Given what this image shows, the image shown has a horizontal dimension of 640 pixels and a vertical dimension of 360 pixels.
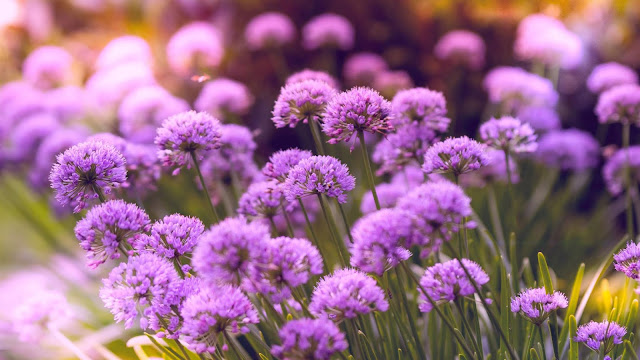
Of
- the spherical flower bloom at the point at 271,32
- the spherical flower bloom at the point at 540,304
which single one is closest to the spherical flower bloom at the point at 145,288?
the spherical flower bloom at the point at 540,304

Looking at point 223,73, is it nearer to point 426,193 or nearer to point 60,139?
point 60,139

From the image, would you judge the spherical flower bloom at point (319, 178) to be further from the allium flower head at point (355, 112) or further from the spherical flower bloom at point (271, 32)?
the spherical flower bloom at point (271, 32)

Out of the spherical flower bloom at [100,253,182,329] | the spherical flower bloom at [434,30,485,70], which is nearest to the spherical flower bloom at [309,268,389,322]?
the spherical flower bloom at [100,253,182,329]

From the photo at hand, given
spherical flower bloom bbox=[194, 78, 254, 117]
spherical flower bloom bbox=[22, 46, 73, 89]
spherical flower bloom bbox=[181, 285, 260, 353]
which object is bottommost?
spherical flower bloom bbox=[181, 285, 260, 353]

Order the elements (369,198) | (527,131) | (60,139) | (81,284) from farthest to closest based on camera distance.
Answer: (81,284)
(60,139)
(369,198)
(527,131)

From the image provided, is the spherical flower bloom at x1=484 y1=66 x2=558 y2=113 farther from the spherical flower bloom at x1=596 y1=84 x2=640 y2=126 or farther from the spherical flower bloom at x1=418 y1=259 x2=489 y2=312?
the spherical flower bloom at x1=418 y1=259 x2=489 y2=312

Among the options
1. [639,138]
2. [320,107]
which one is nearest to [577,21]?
[639,138]

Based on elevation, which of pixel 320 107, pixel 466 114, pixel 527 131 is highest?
pixel 466 114
